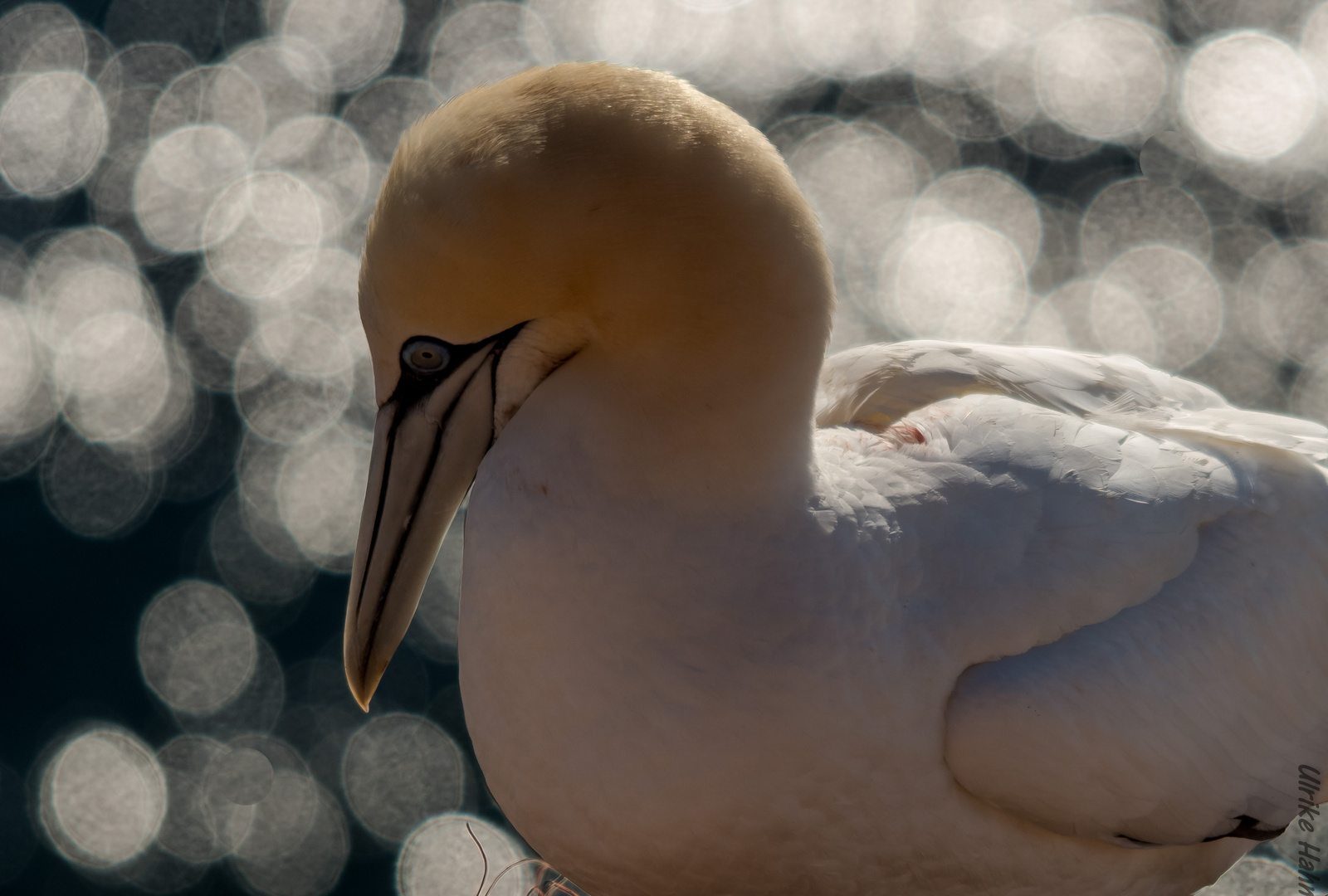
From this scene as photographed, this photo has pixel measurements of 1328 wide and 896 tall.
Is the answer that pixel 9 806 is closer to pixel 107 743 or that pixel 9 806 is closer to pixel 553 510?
pixel 107 743

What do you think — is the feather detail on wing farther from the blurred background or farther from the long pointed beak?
the blurred background

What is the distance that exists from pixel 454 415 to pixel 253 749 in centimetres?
590

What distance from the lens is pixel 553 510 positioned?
244 centimetres

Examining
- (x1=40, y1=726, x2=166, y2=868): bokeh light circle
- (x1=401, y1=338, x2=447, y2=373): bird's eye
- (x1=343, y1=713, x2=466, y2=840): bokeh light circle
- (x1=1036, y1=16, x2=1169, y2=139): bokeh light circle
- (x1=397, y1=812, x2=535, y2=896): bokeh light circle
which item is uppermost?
(x1=401, y1=338, x2=447, y2=373): bird's eye

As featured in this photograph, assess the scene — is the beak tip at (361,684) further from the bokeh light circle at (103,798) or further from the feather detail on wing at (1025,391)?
the bokeh light circle at (103,798)

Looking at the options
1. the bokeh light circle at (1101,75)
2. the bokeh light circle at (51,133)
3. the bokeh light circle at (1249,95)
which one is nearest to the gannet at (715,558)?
the bokeh light circle at (51,133)

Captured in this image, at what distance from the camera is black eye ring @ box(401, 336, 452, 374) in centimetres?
237

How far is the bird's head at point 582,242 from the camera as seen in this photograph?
7.31 ft

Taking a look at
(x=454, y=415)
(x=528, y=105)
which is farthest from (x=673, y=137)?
(x=454, y=415)

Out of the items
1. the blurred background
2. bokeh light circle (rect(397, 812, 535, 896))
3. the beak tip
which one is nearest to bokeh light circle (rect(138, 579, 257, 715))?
the blurred background

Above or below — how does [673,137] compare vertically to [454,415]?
above

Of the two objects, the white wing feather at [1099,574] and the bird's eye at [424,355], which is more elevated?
the bird's eye at [424,355]

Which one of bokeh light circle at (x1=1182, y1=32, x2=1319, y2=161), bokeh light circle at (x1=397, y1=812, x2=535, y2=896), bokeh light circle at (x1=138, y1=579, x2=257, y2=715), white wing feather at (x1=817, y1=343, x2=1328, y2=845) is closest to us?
white wing feather at (x1=817, y1=343, x2=1328, y2=845)

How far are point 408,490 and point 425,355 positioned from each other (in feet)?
1.03
